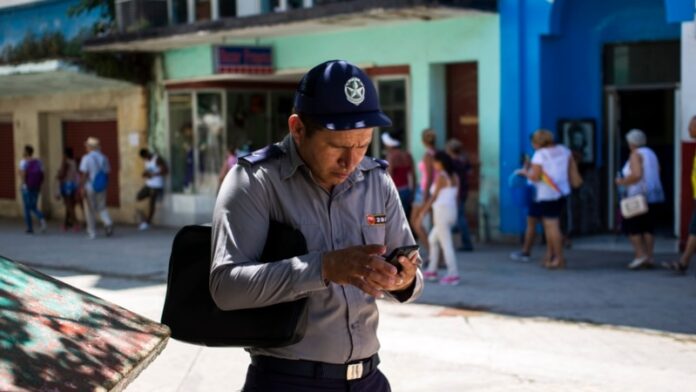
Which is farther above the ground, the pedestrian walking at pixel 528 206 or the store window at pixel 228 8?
the store window at pixel 228 8

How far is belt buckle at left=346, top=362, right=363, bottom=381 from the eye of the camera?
3205 millimetres

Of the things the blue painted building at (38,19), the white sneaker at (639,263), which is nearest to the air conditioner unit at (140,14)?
the blue painted building at (38,19)

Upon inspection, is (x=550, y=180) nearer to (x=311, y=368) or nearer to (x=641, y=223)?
(x=641, y=223)

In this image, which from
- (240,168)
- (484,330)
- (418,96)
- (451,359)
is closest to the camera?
(240,168)

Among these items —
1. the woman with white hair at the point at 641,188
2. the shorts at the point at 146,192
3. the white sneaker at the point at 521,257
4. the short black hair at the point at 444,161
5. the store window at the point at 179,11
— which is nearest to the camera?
the short black hair at the point at 444,161

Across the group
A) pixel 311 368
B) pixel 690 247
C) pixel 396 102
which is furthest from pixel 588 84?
pixel 311 368

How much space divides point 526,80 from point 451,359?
27.8ft

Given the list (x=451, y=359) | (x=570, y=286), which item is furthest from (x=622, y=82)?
(x=451, y=359)

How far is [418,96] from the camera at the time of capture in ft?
55.4

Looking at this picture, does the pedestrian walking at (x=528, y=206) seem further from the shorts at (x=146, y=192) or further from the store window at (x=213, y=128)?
the shorts at (x=146, y=192)

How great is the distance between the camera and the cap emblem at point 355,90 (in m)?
3.07

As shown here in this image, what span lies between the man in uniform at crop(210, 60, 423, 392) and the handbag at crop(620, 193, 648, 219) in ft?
30.8

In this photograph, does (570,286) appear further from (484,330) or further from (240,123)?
(240,123)

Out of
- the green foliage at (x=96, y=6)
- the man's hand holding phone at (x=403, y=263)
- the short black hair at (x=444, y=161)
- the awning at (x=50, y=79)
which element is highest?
the green foliage at (x=96, y=6)
